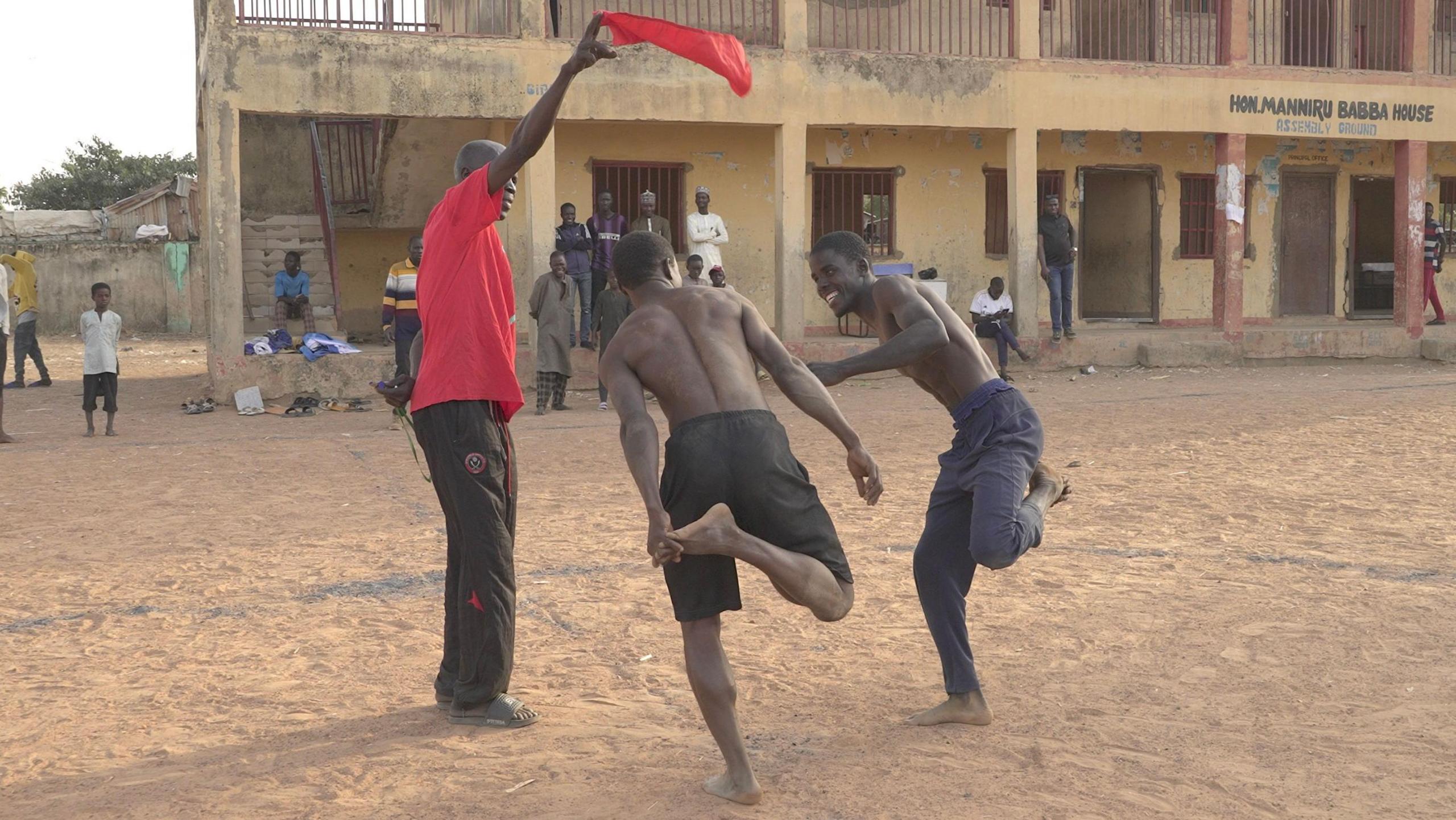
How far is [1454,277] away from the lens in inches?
831

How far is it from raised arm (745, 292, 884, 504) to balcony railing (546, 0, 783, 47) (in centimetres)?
1250

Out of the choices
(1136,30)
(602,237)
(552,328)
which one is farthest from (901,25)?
(552,328)

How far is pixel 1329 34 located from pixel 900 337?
16564mm

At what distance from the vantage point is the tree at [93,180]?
40906mm

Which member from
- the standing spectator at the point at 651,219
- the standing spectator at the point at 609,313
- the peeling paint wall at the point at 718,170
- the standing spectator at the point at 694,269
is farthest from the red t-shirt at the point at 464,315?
the peeling paint wall at the point at 718,170

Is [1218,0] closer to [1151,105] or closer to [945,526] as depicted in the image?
[1151,105]

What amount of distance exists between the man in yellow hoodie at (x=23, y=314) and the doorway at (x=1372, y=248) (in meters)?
18.1

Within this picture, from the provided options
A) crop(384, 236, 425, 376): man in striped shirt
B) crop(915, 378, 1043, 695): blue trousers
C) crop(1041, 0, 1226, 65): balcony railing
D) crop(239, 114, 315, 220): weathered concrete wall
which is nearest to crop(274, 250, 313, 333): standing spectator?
crop(239, 114, 315, 220): weathered concrete wall

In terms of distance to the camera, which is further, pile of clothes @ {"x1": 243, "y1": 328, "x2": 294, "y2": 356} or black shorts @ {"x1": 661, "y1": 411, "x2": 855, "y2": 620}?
pile of clothes @ {"x1": 243, "y1": 328, "x2": 294, "y2": 356}

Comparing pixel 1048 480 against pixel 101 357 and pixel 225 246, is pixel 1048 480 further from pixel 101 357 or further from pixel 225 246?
pixel 225 246

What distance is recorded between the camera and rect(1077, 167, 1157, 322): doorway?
20.2 meters

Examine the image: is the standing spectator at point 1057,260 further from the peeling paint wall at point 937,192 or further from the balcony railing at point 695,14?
the balcony railing at point 695,14

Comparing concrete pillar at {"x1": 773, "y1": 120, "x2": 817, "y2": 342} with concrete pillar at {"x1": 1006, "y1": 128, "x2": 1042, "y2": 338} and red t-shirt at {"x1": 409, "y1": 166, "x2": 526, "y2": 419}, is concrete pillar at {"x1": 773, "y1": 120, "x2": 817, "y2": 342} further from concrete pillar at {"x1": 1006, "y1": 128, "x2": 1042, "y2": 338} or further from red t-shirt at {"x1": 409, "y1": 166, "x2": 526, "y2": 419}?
red t-shirt at {"x1": 409, "y1": 166, "x2": 526, "y2": 419}

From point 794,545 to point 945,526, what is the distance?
0.85 m
